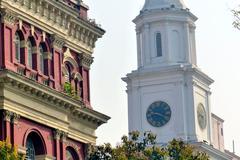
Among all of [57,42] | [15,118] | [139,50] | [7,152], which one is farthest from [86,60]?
[139,50]

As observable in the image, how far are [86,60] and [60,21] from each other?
4.91 m

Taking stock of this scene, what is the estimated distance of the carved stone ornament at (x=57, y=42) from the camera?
236 ft

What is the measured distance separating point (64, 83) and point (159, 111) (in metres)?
72.7

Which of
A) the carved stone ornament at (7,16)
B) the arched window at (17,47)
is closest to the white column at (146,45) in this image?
the arched window at (17,47)

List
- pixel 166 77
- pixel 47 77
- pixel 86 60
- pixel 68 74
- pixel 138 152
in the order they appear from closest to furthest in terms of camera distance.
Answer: pixel 138 152 → pixel 47 77 → pixel 68 74 → pixel 86 60 → pixel 166 77

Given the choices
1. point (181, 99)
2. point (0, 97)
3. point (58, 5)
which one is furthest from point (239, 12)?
point (181, 99)

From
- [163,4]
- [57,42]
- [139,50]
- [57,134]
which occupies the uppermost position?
[163,4]

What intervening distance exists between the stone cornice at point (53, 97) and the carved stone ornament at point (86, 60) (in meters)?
3.66

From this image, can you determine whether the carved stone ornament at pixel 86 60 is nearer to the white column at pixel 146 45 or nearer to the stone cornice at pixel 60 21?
the stone cornice at pixel 60 21

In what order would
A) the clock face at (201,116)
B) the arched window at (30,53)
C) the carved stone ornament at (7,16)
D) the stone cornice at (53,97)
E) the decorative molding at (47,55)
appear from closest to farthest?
1. the stone cornice at (53,97)
2. the carved stone ornament at (7,16)
3. the arched window at (30,53)
4. the decorative molding at (47,55)
5. the clock face at (201,116)

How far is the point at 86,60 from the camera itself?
A: 7719 centimetres

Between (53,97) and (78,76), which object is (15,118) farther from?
(78,76)

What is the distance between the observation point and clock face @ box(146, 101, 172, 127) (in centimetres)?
14438

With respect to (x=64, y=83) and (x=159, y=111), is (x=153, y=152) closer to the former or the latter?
(x=64, y=83)
